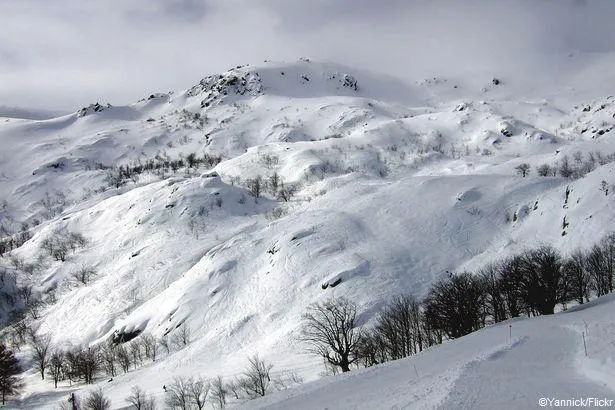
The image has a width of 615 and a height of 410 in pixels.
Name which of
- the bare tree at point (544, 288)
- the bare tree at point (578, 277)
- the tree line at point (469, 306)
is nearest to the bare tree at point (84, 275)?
the tree line at point (469, 306)

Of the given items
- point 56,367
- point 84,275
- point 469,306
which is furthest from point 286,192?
point 469,306

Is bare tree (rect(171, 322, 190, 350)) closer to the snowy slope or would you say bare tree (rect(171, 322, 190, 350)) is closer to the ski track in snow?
the snowy slope

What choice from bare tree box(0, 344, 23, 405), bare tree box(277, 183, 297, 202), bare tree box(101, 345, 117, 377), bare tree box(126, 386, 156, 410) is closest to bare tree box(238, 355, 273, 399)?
bare tree box(126, 386, 156, 410)

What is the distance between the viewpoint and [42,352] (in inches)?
3654

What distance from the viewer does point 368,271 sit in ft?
254

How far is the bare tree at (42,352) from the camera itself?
88562mm

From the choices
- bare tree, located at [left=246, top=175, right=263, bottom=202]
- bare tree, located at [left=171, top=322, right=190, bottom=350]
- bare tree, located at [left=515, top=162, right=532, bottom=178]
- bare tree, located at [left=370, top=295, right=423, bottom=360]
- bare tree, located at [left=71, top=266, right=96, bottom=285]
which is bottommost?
bare tree, located at [left=370, top=295, right=423, bottom=360]

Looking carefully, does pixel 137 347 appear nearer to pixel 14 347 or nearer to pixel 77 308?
pixel 77 308

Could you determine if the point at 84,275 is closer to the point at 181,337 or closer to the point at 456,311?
the point at 181,337

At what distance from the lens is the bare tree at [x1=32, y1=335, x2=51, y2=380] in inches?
3487

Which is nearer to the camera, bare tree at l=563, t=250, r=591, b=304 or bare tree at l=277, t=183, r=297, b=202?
bare tree at l=563, t=250, r=591, b=304

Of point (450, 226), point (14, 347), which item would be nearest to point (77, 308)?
point (14, 347)

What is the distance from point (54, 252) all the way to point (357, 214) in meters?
105

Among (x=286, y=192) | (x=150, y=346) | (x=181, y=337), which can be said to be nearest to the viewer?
(x=181, y=337)
